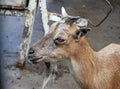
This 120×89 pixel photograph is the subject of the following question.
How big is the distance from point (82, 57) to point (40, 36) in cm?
325

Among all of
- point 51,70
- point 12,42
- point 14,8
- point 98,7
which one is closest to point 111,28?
point 98,7

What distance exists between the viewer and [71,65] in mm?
4621

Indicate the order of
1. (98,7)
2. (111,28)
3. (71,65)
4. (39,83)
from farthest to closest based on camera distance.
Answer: (98,7) → (111,28) → (39,83) → (71,65)

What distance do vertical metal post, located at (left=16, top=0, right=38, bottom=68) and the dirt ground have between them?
0.16 m

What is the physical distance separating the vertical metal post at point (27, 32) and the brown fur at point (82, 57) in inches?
67.7

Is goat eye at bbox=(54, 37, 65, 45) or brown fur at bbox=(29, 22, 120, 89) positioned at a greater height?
goat eye at bbox=(54, 37, 65, 45)

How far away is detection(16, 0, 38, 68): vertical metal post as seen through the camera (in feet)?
21.0

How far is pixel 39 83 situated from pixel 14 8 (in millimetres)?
1128

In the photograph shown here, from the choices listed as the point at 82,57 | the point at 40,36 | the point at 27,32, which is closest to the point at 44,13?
the point at 27,32

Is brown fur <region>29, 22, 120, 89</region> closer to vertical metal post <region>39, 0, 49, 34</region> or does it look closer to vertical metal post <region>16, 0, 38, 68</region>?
vertical metal post <region>39, 0, 49, 34</region>

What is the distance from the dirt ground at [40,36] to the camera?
247 inches

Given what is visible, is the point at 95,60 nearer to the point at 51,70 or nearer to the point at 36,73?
the point at 51,70

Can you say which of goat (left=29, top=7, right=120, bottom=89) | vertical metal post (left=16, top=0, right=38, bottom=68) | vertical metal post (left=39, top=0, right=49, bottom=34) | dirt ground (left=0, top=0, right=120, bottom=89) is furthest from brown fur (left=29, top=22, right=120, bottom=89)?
vertical metal post (left=16, top=0, right=38, bottom=68)

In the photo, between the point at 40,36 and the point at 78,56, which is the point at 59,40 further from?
the point at 40,36
